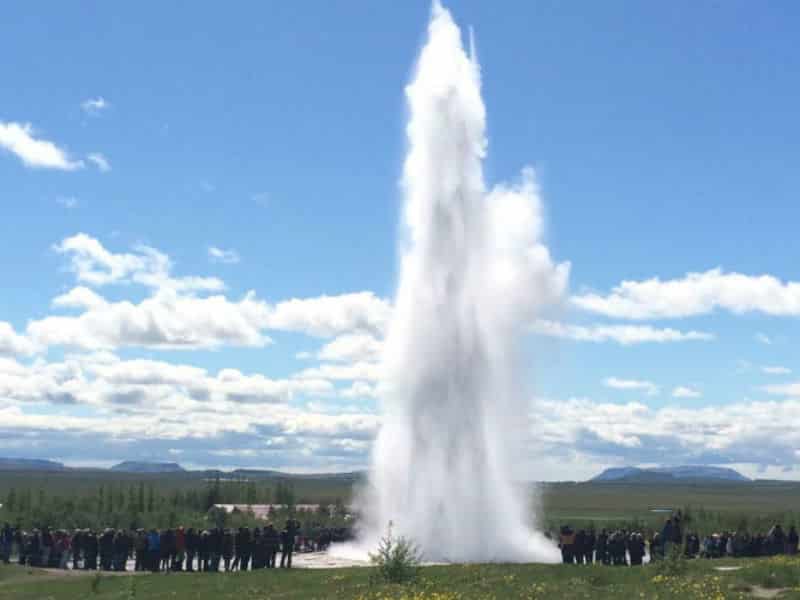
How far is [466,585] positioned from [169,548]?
555 inches

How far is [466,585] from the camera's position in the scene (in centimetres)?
2548

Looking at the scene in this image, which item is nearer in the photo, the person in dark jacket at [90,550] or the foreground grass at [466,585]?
the foreground grass at [466,585]

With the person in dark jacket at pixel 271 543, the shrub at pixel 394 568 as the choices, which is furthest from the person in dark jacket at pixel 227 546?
the shrub at pixel 394 568

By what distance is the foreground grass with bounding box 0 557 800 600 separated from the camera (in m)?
23.6

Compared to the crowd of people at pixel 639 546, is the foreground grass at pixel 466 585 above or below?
below

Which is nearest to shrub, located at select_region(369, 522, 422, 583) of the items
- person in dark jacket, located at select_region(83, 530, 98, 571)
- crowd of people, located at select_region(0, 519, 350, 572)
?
crowd of people, located at select_region(0, 519, 350, 572)

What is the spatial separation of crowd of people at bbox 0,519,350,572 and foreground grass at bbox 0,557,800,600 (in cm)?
306

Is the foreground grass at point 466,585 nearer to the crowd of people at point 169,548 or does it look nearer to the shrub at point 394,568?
the shrub at point 394,568

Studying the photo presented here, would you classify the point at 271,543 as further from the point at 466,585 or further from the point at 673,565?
the point at 673,565

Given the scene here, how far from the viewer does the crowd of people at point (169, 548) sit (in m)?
35.9

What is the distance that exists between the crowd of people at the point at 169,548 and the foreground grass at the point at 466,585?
3.06 metres

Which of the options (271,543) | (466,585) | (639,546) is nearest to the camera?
(466,585)

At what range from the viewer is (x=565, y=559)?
35562mm

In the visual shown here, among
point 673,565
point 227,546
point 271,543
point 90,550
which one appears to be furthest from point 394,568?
point 90,550
